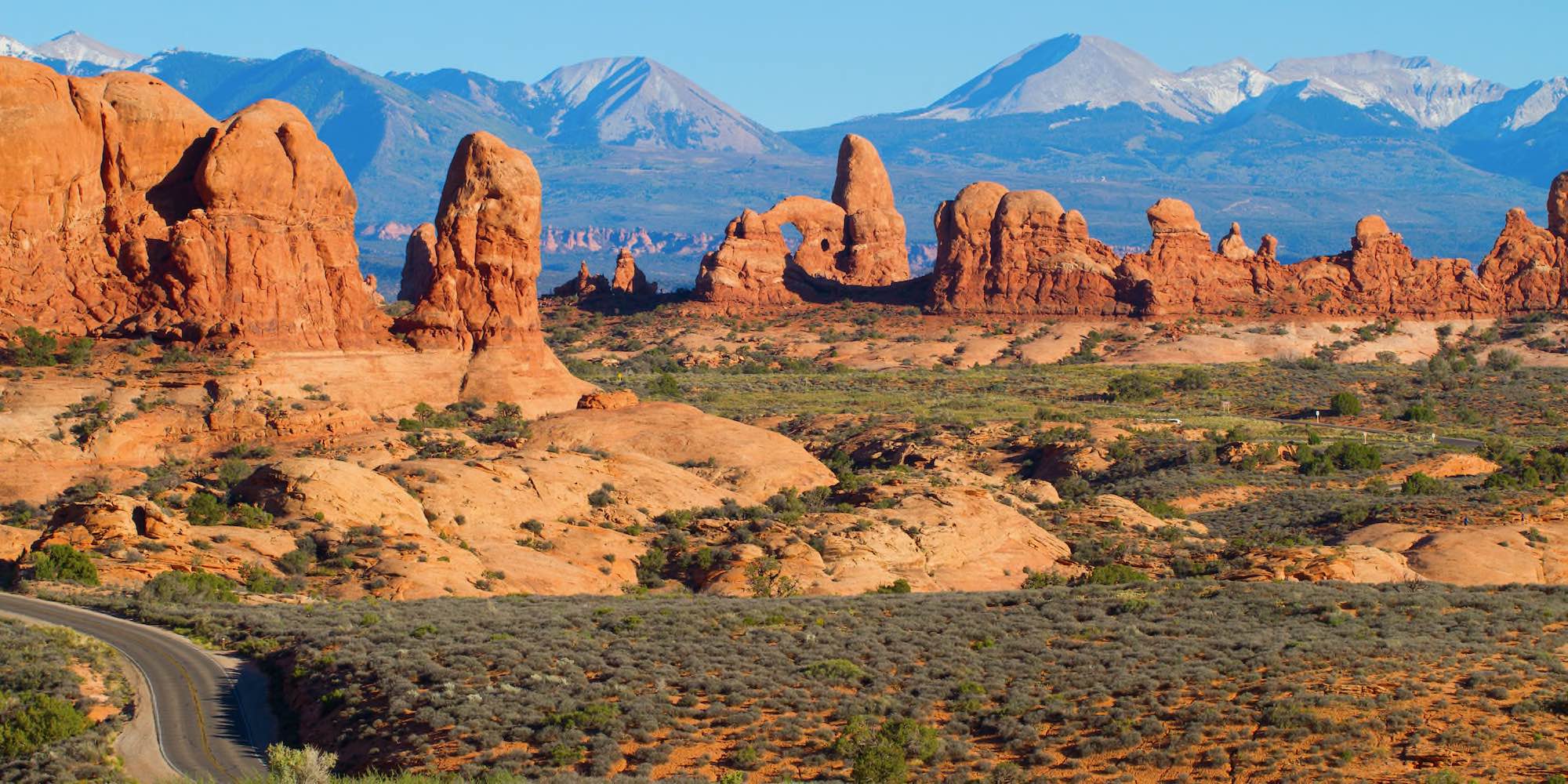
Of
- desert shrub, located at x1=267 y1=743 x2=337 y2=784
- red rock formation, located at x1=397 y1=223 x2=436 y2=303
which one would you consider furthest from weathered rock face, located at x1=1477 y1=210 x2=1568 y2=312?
desert shrub, located at x1=267 y1=743 x2=337 y2=784

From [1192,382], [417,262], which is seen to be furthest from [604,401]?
[417,262]

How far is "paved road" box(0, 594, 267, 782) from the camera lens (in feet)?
96.4

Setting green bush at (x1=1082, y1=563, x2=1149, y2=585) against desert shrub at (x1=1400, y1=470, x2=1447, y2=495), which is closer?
green bush at (x1=1082, y1=563, x2=1149, y2=585)

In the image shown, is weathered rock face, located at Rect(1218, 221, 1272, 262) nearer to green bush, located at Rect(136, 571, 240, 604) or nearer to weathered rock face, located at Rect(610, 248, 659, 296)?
weathered rock face, located at Rect(610, 248, 659, 296)

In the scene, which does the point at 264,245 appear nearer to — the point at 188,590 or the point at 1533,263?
the point at 188,590

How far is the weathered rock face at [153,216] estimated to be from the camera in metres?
54.2

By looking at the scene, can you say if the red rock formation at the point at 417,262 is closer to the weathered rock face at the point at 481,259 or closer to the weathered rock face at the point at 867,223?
the weathered rock face at the point at 867,223

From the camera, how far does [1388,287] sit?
11406 cm

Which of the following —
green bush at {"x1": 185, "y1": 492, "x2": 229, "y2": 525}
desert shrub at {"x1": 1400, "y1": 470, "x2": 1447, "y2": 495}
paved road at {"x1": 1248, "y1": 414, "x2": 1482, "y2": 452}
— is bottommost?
green bush at {"x1": 185, "y1": 492, "x2": 229, "y2": 525}

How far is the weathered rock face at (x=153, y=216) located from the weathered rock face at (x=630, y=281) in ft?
230

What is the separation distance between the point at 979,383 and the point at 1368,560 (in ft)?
163

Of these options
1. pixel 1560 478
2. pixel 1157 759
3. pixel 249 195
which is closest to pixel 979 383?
pixel 1560 478

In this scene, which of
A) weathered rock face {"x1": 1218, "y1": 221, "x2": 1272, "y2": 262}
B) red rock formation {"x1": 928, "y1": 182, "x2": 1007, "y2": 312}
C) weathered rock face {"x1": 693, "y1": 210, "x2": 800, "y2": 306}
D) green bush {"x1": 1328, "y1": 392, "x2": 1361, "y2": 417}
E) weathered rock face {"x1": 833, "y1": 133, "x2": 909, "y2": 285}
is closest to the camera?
green bush {"x1": 1328, "y1": 392, "x2": 1361, "y2": 417}

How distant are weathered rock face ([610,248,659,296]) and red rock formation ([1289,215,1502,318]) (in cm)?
4020
